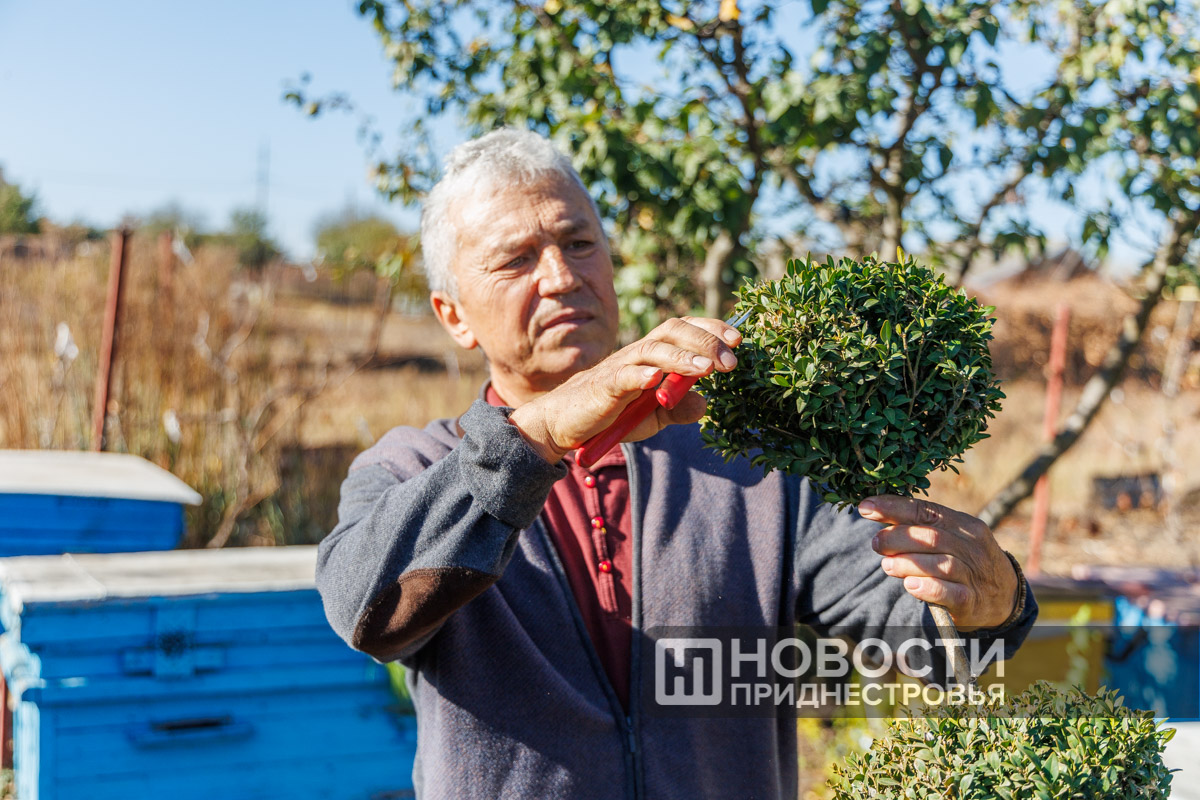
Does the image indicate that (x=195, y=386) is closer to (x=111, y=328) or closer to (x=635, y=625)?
(x=111, y=328)

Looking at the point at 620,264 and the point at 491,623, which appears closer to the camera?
the point at 491,623

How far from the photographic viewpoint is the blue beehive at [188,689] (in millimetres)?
3084

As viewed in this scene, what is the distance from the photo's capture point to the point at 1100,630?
489 centimetres

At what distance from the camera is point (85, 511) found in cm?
468

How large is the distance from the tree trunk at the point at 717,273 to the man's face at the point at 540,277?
1.96 m

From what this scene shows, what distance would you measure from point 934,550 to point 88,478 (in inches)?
188

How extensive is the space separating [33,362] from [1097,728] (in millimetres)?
7334

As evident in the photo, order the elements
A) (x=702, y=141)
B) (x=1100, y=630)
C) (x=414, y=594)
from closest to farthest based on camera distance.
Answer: (x=414, y=594)
(x=702, y=141)
(x=1100, y=630)

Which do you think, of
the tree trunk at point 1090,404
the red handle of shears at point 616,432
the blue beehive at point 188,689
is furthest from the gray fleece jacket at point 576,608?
the tree trunk at point 1090,404

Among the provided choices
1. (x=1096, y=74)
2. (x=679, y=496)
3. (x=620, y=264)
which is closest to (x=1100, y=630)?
(x=1096, y=74)

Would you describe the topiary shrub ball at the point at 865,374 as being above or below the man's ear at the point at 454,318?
below

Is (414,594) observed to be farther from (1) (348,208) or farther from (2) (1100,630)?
(1) (348,208)

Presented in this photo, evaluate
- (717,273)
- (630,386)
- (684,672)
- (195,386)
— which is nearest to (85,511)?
(195,386)

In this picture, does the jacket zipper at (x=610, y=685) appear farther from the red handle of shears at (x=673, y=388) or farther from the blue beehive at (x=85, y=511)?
the blue beehive at (x=85, y=511)
